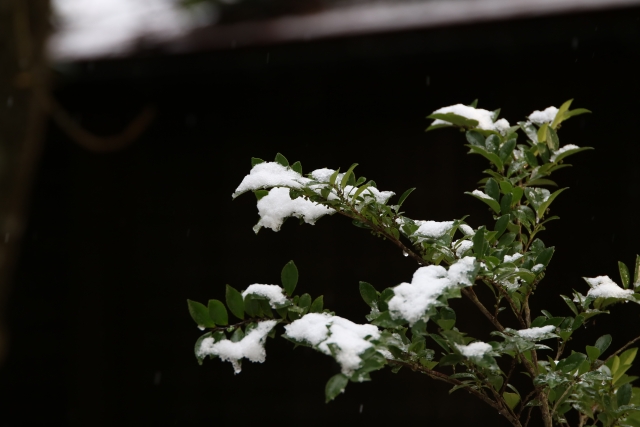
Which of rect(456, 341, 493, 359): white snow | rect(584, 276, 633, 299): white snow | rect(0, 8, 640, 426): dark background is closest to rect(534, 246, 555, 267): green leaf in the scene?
rect(584, 276, 633, 299): white snow

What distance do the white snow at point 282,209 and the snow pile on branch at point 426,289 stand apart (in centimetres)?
20

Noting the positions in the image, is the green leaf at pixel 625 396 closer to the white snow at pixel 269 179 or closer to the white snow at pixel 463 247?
the white snow at pixel 463 247

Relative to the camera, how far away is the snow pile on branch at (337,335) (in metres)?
0.63

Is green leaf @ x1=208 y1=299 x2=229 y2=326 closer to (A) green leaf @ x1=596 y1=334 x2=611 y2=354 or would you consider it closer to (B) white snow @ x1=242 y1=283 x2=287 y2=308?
(B) white snow @ x1=242 y1=283 x2=287 y2=308

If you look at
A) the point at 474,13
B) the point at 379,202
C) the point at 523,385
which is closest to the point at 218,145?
the point at 474,13

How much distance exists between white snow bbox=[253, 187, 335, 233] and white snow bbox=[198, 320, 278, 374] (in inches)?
5.5

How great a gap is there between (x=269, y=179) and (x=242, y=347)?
0.69 feet

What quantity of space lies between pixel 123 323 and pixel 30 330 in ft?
2.41

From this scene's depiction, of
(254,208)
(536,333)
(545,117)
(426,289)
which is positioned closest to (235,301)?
(426,289)

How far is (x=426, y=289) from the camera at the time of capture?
2.13ft

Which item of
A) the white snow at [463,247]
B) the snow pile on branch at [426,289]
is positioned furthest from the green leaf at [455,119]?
the snow pile on branch at [426,289]

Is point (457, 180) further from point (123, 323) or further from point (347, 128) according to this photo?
point (123, 323)

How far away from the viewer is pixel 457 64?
120 inches

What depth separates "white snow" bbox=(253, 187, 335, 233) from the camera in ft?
2.73
